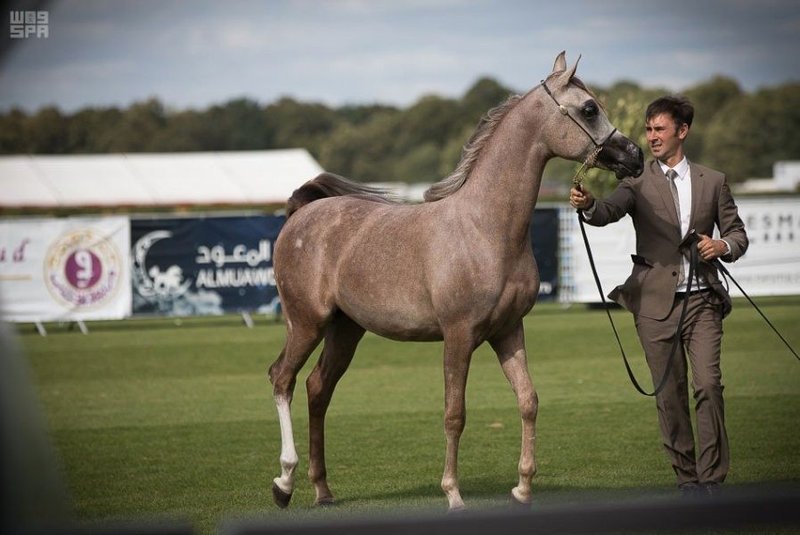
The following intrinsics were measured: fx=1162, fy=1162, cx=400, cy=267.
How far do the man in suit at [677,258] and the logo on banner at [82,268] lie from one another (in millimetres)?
15004

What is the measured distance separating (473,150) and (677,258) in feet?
4.50

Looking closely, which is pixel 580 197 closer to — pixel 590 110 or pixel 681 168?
pixel 590 110

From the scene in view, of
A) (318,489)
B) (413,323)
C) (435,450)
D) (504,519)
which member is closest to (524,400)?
(413,323)

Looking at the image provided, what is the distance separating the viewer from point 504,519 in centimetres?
262

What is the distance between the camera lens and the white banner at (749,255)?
2180 cm

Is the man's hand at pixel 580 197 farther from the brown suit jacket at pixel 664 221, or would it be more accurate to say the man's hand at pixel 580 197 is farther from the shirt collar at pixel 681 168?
the shirt collar at pixel 681 168

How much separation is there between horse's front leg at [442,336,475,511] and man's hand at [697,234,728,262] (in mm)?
1428

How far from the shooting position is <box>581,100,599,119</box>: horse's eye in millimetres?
6379

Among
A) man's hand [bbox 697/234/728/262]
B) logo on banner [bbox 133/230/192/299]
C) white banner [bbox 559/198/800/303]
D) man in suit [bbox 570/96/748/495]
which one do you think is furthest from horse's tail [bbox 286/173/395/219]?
white banner [bbox 559/198/800/303]

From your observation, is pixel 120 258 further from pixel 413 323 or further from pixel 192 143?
pixel 192 143

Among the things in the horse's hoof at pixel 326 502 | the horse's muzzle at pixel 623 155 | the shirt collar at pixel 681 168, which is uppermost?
the horse's muzzle at pixel 623 155

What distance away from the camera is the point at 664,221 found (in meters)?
6.89

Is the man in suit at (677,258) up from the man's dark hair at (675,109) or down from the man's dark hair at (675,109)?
down

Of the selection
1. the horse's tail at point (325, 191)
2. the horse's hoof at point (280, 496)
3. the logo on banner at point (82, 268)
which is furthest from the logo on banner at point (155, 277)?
the horse's hoof at point (280, 496)
